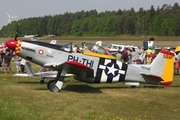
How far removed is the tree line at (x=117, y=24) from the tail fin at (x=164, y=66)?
264 feet

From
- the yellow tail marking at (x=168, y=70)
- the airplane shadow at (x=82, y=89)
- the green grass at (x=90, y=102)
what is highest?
the yellow tail marking at (x=168, y=70)

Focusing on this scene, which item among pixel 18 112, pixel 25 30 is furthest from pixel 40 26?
pixel 18 112

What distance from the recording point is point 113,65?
1234cm

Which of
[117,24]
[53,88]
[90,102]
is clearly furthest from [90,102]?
[117,24]

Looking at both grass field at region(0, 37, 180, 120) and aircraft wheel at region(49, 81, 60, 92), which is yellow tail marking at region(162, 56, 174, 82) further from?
aircraft wheel at region(49, 81, 60, 92)

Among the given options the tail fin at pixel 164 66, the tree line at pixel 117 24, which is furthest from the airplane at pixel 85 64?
the tree line at pixel 117 24

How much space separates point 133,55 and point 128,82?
7.31 metres

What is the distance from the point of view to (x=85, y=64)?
477 inches

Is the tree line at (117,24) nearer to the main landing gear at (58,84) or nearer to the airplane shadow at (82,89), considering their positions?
the airplane shadow at (82,89)

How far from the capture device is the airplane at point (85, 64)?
1195cm

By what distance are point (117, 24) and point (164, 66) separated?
10338 cm

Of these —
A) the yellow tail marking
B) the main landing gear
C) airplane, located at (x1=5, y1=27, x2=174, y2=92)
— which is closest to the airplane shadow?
airplane, located at (x1=5, y1=27, x2=174, y2=92)

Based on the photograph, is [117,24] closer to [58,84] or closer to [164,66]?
[164,66]

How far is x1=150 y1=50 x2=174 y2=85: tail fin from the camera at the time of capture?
12.8 metres
